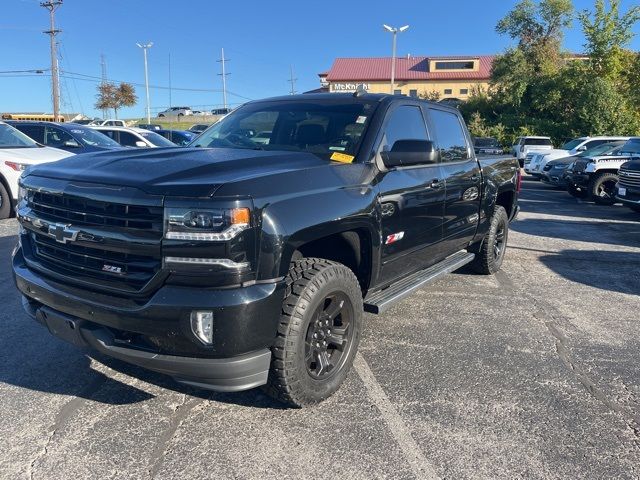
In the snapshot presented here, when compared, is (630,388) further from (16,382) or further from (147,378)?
(16,382)

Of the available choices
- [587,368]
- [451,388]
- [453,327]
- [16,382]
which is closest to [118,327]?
[16,382]

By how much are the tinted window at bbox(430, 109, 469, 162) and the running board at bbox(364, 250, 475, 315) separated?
0.97 metres

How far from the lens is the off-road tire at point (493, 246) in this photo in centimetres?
595

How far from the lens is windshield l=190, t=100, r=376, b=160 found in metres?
3.74

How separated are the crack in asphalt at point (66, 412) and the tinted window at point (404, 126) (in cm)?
251

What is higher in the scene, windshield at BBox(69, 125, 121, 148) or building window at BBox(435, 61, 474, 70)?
building window at BBox(435, 61, 474, 70)

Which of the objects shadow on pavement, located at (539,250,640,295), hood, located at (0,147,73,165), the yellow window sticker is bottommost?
shadow on pavement, located at (539,250,640,295)

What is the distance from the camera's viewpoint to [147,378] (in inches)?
137

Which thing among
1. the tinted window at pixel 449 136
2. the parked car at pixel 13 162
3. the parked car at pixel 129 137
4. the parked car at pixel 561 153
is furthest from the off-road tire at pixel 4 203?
the parked car at pixel 561 153

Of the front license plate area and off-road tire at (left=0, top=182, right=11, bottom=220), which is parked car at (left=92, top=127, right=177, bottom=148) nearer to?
off-road tire at (left=0, top=182, right=11, bottom=220)

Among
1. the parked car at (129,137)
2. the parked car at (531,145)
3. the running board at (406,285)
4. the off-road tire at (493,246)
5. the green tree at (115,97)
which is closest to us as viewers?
the running board at (406,285)

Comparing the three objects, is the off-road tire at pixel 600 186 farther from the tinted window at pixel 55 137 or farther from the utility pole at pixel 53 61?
the utility pole at pixel 53 61

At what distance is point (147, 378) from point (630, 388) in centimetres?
322

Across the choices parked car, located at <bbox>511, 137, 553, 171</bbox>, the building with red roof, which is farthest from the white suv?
the building with red roof
